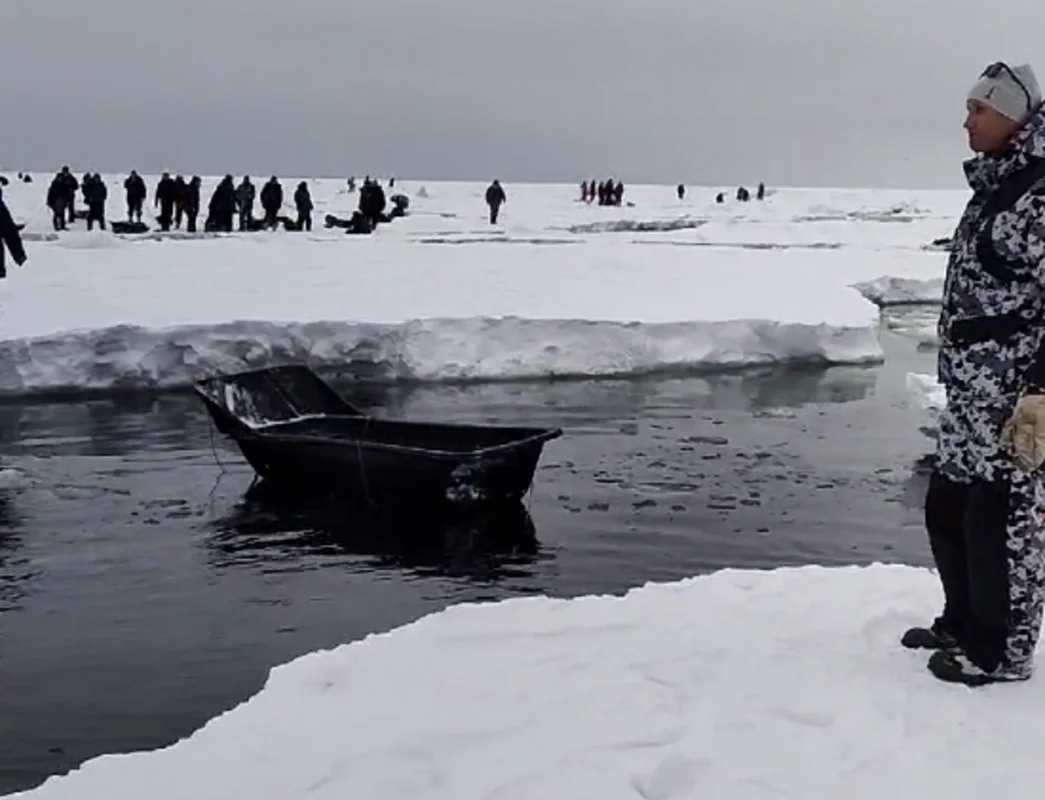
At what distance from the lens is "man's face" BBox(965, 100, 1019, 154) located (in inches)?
149

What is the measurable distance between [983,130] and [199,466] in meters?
8.75

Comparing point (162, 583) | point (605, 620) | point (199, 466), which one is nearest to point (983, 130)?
point (605, 620)

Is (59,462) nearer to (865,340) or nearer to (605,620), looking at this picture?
(605,620)

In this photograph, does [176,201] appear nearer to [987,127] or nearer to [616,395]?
[616,395]

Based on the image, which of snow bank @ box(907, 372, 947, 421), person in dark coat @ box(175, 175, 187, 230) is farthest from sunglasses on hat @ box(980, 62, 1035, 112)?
person in dark coat @ box(175, 175, 187, 230)

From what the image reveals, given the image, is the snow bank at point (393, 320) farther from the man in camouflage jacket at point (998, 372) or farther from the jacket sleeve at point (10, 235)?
the man in camouflage jacket at point (998, 372)

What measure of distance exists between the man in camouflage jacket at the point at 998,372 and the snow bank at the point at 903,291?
2435cm

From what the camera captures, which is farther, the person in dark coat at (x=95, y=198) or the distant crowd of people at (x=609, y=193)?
the distant crowd of people at (x=609, y=193)

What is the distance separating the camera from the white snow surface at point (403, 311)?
50.3 ft

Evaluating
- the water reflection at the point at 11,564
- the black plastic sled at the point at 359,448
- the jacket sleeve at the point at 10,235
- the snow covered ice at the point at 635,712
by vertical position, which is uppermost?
the jacket sleeve at the point at 10,235

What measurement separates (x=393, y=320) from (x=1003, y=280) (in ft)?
43.4

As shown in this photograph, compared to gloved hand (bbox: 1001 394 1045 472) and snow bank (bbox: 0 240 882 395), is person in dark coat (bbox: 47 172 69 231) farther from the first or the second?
gloved hand (bbox: 1001 394 1045 472)

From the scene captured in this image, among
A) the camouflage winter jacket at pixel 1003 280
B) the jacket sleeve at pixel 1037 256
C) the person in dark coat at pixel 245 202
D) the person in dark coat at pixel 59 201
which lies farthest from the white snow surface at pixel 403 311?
the jacket sleeve at pixel 1037 256

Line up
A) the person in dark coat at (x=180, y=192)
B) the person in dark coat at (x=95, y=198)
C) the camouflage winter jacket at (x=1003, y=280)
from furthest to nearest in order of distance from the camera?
the person in dark coat at (x=180, y=192)
the person in dark coat at (x=95, y=198)
the camouflage winter jacket at (x=1003, y=280)
